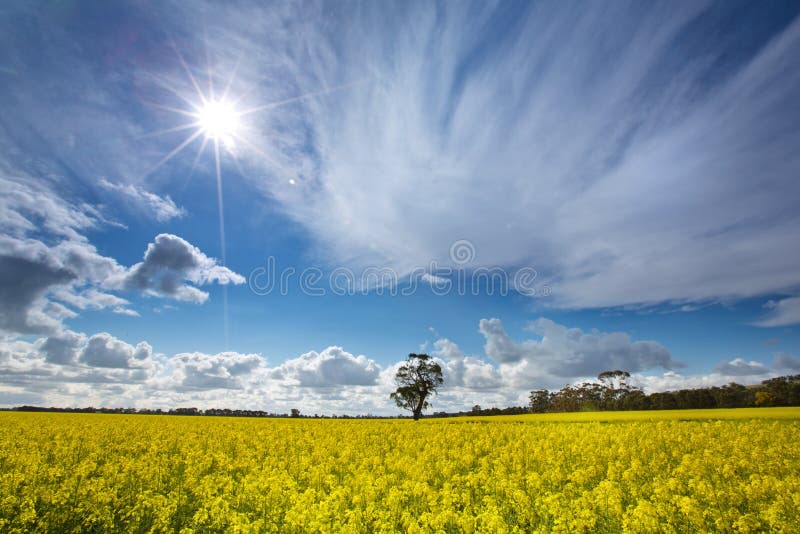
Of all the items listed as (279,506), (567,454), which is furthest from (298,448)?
(567,454)

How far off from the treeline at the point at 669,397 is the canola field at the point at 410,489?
282 ft

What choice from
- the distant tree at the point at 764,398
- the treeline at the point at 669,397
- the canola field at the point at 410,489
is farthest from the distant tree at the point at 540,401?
the canola field at the point at 410,489

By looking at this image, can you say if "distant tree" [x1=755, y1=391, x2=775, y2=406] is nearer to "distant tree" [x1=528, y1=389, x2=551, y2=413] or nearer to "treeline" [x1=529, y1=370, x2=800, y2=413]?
"treeline" [x1=529, y1=370, x2=800, y2=413]

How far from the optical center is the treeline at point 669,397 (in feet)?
267

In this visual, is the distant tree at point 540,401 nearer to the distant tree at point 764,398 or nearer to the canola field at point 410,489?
the distant tree at point 764,398

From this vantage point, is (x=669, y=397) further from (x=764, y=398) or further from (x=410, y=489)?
(x=410, y=489)

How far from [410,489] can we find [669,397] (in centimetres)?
11776

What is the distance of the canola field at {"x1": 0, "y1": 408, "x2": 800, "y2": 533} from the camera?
762 centimetres

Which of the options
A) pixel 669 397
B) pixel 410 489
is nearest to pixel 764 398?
pixel 669 397

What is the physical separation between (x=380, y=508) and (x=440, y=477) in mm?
4814

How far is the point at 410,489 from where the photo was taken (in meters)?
9.71

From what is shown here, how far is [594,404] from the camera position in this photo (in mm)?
108312

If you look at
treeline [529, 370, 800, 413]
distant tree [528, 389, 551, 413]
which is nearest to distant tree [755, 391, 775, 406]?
Answer: treeline [529, 370, 800, 413]

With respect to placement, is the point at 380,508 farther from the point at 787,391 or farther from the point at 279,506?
the point at 787,391
